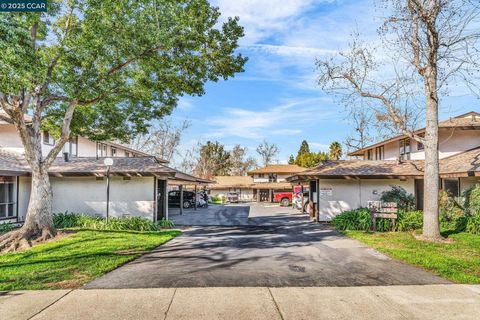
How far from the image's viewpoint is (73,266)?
309 inches

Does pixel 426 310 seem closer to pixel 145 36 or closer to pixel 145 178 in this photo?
pixel 145 36

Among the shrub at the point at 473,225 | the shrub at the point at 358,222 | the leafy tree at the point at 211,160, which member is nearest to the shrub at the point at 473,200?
the shrub at the point at 473,225

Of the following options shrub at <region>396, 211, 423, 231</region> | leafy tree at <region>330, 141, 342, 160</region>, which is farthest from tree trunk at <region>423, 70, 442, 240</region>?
leafy tree at <region>330, 141, 342, 160</region>

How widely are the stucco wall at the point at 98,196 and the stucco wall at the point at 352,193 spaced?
954 centimetres

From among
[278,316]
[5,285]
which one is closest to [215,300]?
[278,316]

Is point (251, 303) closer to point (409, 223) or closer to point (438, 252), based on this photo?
point (438, 252)

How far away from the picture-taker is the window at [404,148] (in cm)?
2183

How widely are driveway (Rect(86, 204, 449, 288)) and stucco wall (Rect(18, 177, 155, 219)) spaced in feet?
16.6

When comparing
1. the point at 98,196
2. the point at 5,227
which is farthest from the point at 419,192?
the point at 5,227

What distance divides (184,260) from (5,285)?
3869 millimetres

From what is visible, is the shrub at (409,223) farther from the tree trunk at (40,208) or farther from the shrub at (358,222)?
the tree trunk at (40,208)

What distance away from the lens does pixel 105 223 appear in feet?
48.2

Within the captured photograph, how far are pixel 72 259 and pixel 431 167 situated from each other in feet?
41.4

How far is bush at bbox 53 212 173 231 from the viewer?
47.9 feet
